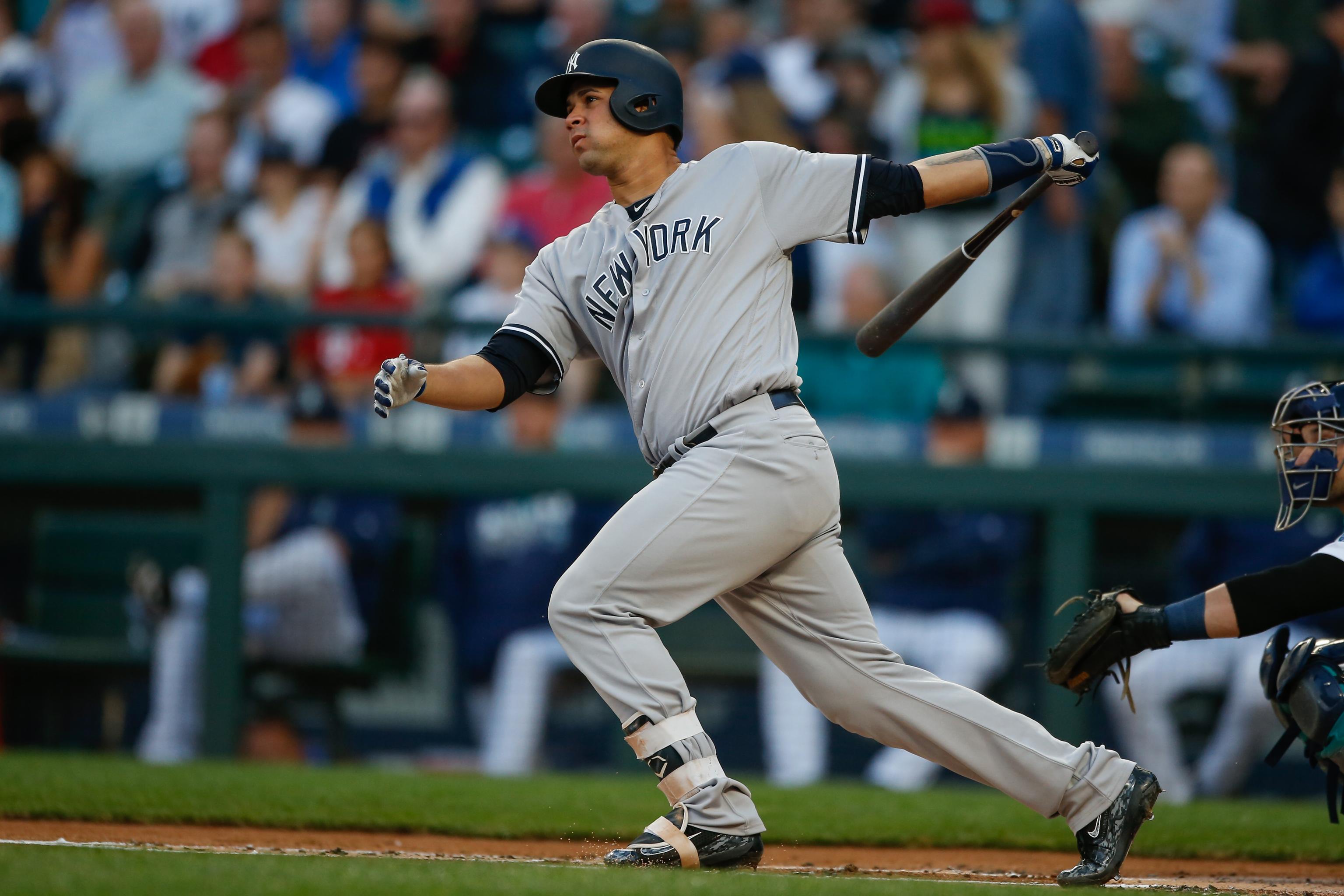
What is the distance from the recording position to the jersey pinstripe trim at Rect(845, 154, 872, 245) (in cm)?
328

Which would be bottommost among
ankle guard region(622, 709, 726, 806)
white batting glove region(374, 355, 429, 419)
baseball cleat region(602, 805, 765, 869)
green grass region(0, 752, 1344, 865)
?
green grass region(0, 752, 1344, 865)

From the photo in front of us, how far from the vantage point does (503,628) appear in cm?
624

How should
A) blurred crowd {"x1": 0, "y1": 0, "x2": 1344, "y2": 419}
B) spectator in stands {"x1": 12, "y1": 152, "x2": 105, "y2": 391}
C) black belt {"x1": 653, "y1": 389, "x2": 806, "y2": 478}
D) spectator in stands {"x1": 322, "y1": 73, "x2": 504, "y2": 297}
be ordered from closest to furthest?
black belt {"x1": 653, "y1": 389, "x2": 806, "y2": 478} < blurred crowd {"x1": 0, "y1": 0, "x2": 1344, "y2": 419} < spectator in stands {"x1": 322, "y1": 73, "x2": 504, "y2": 297} < spectator in stands {"x1": 12, "y1": 152, "x2": 105, "y2": 391}

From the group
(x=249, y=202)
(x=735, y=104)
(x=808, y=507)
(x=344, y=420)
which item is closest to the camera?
(x=808, y=507)

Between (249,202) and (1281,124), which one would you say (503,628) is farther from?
(1281,124)

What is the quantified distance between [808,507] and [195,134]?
226 inches

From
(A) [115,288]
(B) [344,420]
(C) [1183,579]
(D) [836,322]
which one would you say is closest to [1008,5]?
(D) [836,322]

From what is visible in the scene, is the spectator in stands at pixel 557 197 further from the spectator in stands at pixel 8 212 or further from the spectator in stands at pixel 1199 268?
the spectator in stands at pixel 8 212

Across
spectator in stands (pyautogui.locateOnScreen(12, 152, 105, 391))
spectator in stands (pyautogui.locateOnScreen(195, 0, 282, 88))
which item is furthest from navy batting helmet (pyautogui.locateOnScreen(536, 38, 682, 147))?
spectator in stands (pyautogui.locateOnScreen(195, 0, 282, 88))

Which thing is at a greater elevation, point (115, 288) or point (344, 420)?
point (115, 288)

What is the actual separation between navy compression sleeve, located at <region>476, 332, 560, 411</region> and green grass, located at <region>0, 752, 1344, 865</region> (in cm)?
142

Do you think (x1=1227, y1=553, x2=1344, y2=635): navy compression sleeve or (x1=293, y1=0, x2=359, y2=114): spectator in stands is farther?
(x1=293, y1=0, x2=359, y2=114): spectator in stands

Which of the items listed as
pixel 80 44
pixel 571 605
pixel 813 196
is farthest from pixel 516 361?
pixel 80 44

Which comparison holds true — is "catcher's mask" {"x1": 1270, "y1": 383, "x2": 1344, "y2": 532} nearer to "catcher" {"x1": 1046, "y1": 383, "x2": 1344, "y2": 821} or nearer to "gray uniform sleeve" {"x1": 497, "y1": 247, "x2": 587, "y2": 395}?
"catcher" {"x1": 1046, "y1": 383, "x2": 1344, "y2": 821}
